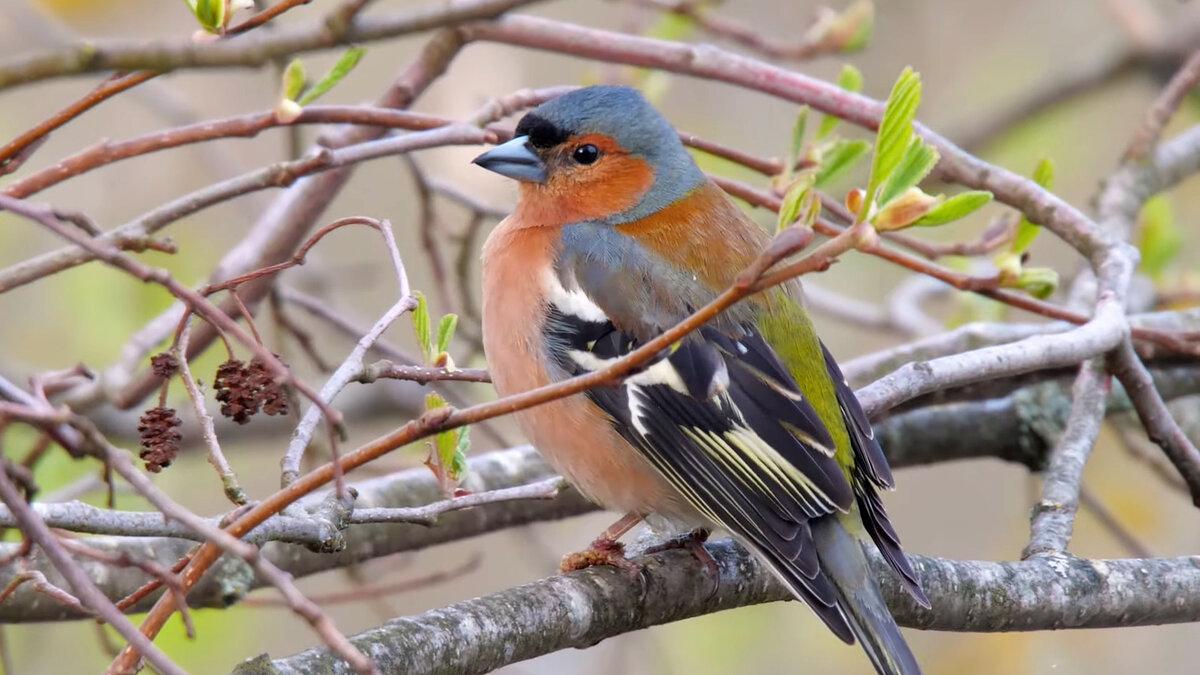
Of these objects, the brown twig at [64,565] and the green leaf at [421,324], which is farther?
the green leaf at [421,324]

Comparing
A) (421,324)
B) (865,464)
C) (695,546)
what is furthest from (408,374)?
(865,464)

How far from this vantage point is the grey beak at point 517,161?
366 centimetres

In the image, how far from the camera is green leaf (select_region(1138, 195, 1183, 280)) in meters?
4.75

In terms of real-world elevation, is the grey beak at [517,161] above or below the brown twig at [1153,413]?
above

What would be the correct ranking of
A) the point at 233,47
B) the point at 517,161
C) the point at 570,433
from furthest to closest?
the point at 517,161 < the point at 570,433 < the point at 233,47

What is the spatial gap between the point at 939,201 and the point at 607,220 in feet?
5.74

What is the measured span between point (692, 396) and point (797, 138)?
779 mm

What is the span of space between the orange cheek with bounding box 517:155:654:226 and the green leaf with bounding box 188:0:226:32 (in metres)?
1.38

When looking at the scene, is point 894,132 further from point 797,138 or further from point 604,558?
point 797,138

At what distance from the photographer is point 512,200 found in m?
5.82

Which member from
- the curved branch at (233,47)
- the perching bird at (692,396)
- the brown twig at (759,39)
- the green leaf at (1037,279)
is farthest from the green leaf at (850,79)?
the curved branch at (233,47)

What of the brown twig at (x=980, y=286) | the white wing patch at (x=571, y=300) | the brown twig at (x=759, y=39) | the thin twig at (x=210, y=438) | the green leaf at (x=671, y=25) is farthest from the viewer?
the green leaf at (x=671, y=25)

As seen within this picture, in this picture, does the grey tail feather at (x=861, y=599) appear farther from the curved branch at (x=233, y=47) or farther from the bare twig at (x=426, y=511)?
the curved branch at (x=233, y=47)

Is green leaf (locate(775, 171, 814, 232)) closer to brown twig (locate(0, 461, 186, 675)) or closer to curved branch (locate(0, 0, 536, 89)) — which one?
curved branch (locate(0, 0, 536, 89))
